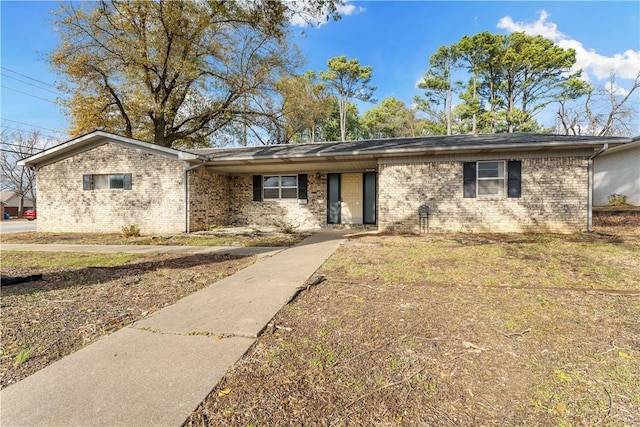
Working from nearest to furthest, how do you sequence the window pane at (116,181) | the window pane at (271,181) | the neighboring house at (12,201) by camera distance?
1. the window pane at (116,181)
2. the window pane at (271,181)
3. the neighboring house at (12,201)

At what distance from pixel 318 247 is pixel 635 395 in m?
6.20

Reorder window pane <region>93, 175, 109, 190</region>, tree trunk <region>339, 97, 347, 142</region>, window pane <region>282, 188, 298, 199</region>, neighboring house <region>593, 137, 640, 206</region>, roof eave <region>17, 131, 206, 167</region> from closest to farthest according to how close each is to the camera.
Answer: roof eave <region>17, 131, 206, 167</region>, window pane <region>93, 175, 109, 190</region>, window pane <region>282, 188, 298, 199</region>, neighboring house <region>593, 137, 640, 206</region>, tree trunk <region>339, 97, 347, 142</region>

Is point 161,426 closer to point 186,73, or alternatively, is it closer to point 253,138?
point 186,73

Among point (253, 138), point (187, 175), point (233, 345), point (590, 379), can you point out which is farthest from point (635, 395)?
point (253, 138)

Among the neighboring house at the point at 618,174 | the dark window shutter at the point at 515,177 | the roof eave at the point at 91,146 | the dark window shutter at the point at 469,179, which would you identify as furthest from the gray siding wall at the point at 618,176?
the roof eave at the point at 91,146

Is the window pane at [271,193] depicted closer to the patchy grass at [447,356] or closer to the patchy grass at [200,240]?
the patchy grass at [200,240]

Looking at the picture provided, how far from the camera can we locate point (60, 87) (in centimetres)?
1609

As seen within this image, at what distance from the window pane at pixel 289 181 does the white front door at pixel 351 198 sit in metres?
2.07

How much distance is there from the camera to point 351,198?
42.1ft

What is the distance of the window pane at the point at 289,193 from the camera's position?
43.5ft

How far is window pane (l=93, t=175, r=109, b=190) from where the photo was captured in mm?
11898

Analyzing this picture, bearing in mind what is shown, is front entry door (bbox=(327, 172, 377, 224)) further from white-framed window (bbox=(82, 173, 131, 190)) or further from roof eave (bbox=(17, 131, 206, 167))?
white-framed window (bbox=(82, 173, 131, 190))

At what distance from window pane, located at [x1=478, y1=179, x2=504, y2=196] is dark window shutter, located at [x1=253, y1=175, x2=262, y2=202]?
29.1 feet

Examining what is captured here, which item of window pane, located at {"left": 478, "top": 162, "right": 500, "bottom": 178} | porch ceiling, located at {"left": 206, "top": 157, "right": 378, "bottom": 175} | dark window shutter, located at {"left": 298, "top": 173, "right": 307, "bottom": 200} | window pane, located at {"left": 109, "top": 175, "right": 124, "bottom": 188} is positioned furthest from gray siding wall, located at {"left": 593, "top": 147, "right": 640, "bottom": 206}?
window pane, located at {"left": 109, "top": 175, "right": 124, "bottom": 188}
